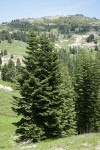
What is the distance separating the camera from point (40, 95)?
37000mm

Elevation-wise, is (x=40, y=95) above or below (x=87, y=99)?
above

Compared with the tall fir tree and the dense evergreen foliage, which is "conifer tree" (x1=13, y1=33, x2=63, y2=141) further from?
the tall fir tree

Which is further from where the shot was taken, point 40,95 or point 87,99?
point 87,99

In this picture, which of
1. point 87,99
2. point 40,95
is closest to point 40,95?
point 40,95

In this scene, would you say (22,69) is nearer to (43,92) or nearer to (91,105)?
(43,92)

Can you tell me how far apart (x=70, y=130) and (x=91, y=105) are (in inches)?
334

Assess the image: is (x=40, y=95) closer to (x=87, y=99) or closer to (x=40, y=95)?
(x=40, y=95)

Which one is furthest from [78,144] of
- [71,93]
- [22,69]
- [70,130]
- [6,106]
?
[6,106]

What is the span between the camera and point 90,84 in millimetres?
60344

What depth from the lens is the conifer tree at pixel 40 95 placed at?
37.2 metres

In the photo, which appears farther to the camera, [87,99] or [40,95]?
[87,99]

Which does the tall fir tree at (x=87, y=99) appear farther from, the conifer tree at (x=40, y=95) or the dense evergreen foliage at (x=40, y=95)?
the conifer tree at (x=40, y=95)

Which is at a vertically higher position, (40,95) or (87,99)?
(40,95)

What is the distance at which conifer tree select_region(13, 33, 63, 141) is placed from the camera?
37.2 m
